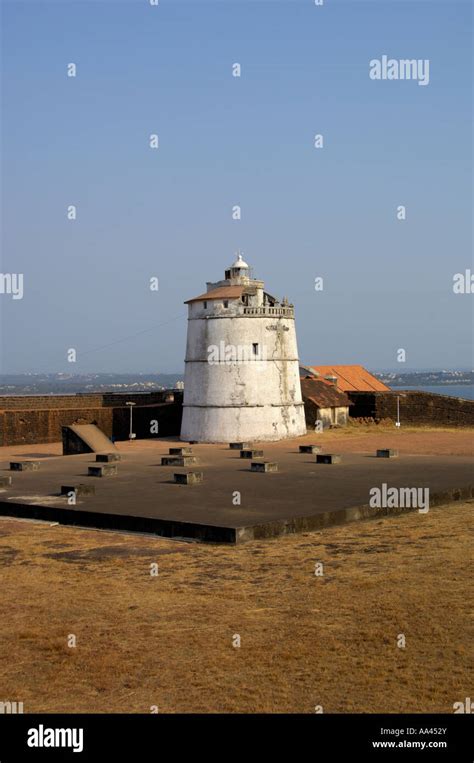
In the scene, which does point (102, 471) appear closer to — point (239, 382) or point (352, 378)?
point (239, 382)

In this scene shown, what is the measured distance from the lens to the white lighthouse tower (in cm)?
4122

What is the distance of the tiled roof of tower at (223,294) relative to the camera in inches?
1626

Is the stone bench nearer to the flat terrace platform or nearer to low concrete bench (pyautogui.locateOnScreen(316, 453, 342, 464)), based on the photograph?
the flat terrace platform

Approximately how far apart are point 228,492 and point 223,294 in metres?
20.3

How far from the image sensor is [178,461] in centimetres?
2895

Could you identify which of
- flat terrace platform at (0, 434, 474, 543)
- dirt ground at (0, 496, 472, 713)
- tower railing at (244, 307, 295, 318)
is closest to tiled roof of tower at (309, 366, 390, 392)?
tower railing at (244, 307, 295, 318)

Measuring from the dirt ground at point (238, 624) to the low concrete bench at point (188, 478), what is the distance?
625 centimetres

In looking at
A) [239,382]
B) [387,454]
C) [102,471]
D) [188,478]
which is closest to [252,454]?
[387,454]

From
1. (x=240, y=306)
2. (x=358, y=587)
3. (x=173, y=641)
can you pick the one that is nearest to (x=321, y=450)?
(x=240, y=306)

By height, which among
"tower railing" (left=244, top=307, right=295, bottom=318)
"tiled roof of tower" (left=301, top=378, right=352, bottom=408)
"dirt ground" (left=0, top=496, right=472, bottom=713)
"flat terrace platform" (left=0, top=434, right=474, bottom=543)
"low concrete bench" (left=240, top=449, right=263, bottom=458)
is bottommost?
"dirt ground" (left=0, top=496, right=472, bottom=713)

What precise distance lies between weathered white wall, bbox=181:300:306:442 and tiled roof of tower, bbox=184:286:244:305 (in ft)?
0.80

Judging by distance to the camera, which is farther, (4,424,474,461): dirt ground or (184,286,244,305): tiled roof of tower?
(184,286,244,305): tiled roof of tower
